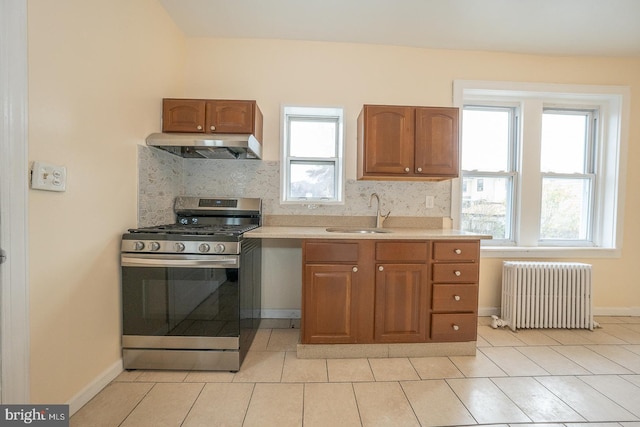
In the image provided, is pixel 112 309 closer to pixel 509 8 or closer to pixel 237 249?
pixel 237 249

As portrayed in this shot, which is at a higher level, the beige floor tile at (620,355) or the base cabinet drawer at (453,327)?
the base cabinet drawer at (453,327)

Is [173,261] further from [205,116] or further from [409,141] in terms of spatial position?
[409,141]

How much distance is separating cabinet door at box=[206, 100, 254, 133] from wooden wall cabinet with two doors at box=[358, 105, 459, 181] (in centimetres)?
98

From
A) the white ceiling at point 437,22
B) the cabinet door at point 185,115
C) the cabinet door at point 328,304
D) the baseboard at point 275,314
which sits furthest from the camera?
the baseboard at point 275,314

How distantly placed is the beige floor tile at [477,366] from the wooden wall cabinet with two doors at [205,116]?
2.42m

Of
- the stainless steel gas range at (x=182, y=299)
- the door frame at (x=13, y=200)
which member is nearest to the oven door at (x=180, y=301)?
the stainless steel gas range at (x=182, y=299)

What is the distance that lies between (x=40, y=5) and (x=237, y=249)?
1.51 meters

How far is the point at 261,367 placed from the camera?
194cm

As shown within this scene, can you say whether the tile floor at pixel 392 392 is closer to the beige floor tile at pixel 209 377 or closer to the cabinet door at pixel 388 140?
the beige floor tile at pixel 209 377

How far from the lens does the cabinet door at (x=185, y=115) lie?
228 centimetres

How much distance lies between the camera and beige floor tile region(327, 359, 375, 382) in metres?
1.82

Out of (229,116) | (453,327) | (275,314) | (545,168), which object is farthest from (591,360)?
(229,116)

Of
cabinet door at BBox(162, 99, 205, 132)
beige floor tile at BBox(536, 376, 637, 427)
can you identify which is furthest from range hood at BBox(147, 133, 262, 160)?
beige floor tile at BBox(536, 376, 637, 427)

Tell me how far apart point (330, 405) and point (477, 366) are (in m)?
1.14
